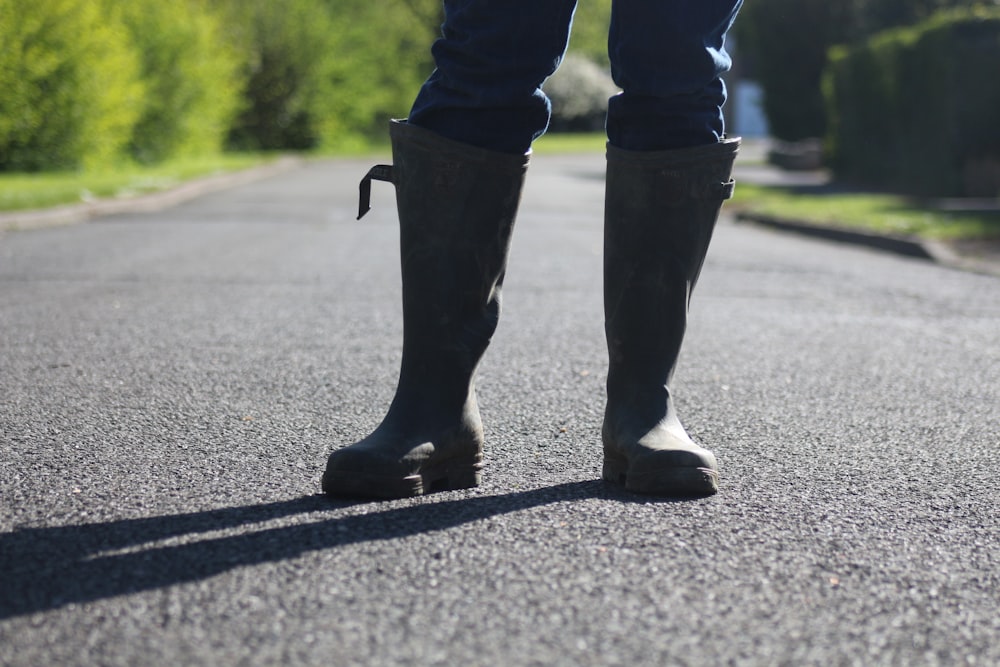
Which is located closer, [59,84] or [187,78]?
[59,84]

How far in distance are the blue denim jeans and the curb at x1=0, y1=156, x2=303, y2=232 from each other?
7189 millimetres

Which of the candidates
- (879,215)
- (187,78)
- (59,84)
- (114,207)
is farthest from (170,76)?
(879,215)

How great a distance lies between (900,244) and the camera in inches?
345

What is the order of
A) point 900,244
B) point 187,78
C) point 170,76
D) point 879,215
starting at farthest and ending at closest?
point 187,78 → point 170,76 → point 879,215 → point 900,244

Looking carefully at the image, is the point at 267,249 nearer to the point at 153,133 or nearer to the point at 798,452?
the point at 798,452

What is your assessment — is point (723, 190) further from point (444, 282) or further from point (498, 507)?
point (498, 507)

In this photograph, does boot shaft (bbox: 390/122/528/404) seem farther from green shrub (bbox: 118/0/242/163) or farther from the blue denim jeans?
green shrub (bbox: 118/0/242/163)

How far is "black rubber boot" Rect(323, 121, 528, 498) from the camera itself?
7.08ft

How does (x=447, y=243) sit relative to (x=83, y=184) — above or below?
above

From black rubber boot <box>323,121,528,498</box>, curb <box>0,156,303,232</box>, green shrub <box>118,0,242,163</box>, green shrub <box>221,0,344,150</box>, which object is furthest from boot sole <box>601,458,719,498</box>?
green shrub <box>221,0,344,150</box>

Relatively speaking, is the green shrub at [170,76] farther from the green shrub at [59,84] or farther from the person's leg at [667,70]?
the person's leg at [667,70]

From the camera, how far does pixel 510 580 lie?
5.49 ft

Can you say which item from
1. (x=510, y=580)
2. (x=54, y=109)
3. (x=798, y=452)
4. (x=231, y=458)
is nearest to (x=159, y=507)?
(x=231, y=458)

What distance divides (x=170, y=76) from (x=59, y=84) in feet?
17.1
